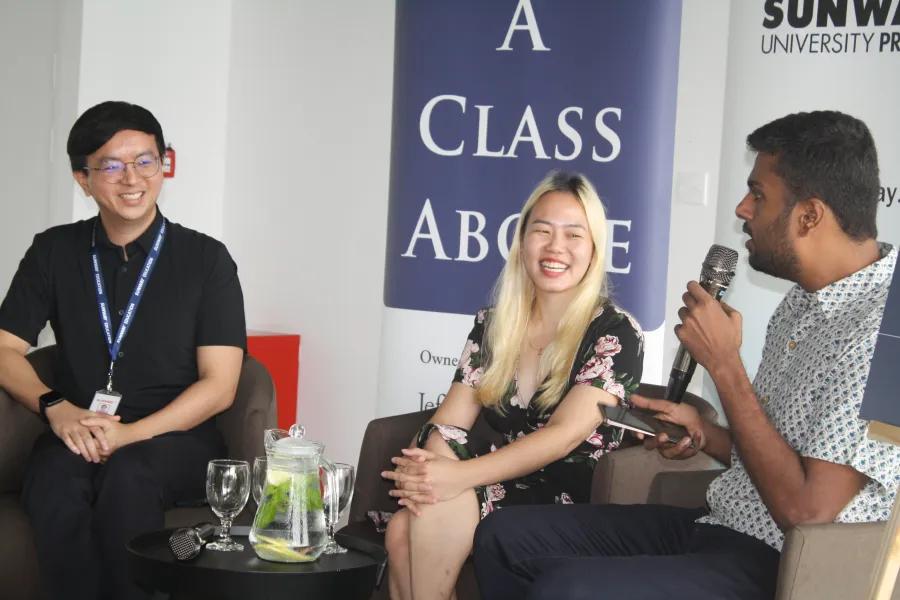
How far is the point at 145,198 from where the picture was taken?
3301 millimetres

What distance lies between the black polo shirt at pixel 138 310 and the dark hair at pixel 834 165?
170 cm

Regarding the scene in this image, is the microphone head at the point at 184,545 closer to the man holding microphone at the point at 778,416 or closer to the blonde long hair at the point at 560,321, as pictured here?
the man holding microphone at the point at 778,416

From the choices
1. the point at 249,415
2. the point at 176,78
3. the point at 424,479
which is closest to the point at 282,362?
the point at 176,78

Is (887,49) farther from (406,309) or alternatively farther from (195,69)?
(195,69)

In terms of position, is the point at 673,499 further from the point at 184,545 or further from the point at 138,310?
the point at 138,310

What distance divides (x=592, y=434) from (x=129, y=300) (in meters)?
1.36

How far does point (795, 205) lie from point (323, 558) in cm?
120

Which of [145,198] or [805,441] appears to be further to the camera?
[145,198]

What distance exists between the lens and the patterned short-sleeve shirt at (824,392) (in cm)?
203

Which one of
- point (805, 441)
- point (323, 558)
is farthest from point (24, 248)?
point (805, 441)

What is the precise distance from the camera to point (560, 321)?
297 cm

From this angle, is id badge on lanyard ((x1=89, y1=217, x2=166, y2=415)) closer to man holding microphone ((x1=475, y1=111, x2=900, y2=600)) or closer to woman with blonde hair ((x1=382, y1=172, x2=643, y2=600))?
woman with blonde hair ((x1=382, y1=172, x2=643, y2=600))

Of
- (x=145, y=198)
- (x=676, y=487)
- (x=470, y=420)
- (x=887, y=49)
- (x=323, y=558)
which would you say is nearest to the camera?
(x=323, y=558)

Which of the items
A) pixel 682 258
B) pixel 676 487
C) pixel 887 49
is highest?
pixel 887 49
